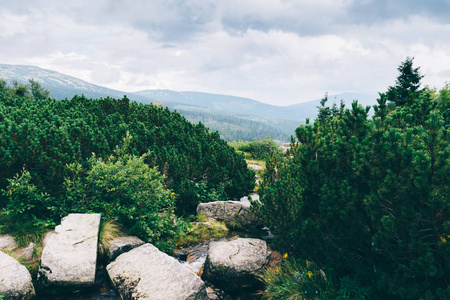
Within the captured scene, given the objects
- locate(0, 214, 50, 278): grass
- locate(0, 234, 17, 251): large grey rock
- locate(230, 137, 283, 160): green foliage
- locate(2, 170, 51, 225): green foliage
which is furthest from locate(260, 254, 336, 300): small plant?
locate(230, 137, 283, 160): green foliage

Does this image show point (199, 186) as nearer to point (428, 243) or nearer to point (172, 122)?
point (172, 122)

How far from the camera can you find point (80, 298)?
521cm

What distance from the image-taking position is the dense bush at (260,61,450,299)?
11.3ft

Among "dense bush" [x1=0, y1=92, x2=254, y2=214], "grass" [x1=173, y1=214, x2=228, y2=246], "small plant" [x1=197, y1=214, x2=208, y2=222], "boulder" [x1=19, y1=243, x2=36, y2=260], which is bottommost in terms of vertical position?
"grass" [x1=173, y1=214, x2=228, y2=246]

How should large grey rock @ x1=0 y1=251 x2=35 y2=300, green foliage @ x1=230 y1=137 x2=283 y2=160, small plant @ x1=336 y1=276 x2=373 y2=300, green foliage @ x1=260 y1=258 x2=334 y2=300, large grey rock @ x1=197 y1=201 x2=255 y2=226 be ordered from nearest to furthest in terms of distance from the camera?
small plant @ x1=336 y1=276 x2=373 y2=300 < large grey rock @ x1=0 y1=251 x2=35 y2=300 < green foliage @ x1=260 y1=258 x2=334 y2=300 < large grey rock @ x1=197 y1=201 x2=255 y2=226 < green foliage @ x1=230 y1=137 x2=283 y2=160

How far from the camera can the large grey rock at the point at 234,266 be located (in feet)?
19.4

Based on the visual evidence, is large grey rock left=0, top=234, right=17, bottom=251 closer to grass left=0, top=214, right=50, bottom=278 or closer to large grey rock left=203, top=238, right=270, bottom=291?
grass left=0, top=214, right=50, bottom=278

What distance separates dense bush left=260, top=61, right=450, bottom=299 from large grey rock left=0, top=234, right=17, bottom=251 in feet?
20.5

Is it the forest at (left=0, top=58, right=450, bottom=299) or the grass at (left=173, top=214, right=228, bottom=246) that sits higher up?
the forest at (left=0, top=58, right=450, bottom=299)

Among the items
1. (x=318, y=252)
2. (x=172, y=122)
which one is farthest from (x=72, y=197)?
(x=318, y=252)

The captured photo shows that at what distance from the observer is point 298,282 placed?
16.5 feet

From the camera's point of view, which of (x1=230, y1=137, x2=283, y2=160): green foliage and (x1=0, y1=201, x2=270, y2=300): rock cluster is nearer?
(x1=0, y1=201, x2=270, y2=300): rock cluster

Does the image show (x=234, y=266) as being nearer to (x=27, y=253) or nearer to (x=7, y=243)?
(x=27, y=253)

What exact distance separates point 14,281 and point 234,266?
13.9 ft
